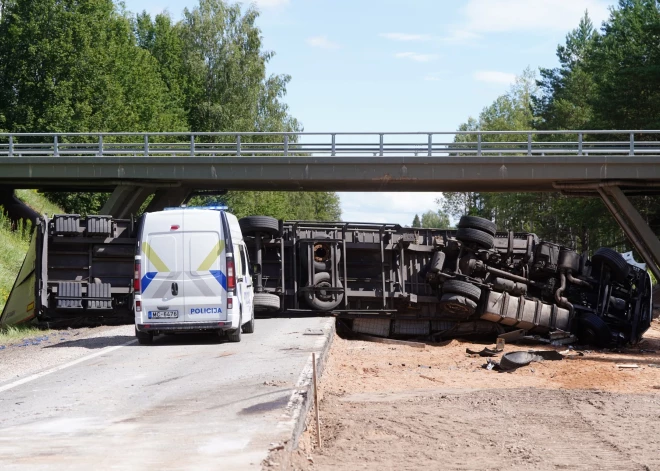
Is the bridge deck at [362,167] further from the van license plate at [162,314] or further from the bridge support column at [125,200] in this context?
the van license plate at [162,314]

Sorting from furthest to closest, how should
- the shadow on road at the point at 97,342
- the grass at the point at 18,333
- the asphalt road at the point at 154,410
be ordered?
1. the grass at the point at 18,333
2. the shadow on road at the point at 97,342
3. the asphalt road at the point at 154,410

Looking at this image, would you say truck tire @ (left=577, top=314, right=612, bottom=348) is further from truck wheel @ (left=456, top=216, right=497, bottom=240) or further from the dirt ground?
the dirt ground

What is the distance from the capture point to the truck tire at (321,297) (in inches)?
820

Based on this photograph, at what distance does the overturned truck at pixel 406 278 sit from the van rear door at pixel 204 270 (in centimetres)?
485

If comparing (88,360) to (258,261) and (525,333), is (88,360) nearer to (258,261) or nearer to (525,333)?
(258,261)

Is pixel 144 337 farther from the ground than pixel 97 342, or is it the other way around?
pixel 144 337

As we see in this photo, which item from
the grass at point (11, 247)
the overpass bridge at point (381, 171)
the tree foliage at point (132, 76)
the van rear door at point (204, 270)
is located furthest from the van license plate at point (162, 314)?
the tree foliage at point (132, 76)

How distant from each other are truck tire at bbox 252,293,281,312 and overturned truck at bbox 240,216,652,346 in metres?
0.59

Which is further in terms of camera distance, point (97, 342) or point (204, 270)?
point (97, 342)

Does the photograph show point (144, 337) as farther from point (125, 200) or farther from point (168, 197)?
point (168, 197)

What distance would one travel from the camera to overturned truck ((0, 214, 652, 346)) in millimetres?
19797

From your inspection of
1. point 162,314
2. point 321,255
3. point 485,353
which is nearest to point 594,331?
point 485,353

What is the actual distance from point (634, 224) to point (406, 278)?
16064mm

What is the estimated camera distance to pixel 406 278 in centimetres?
2148
